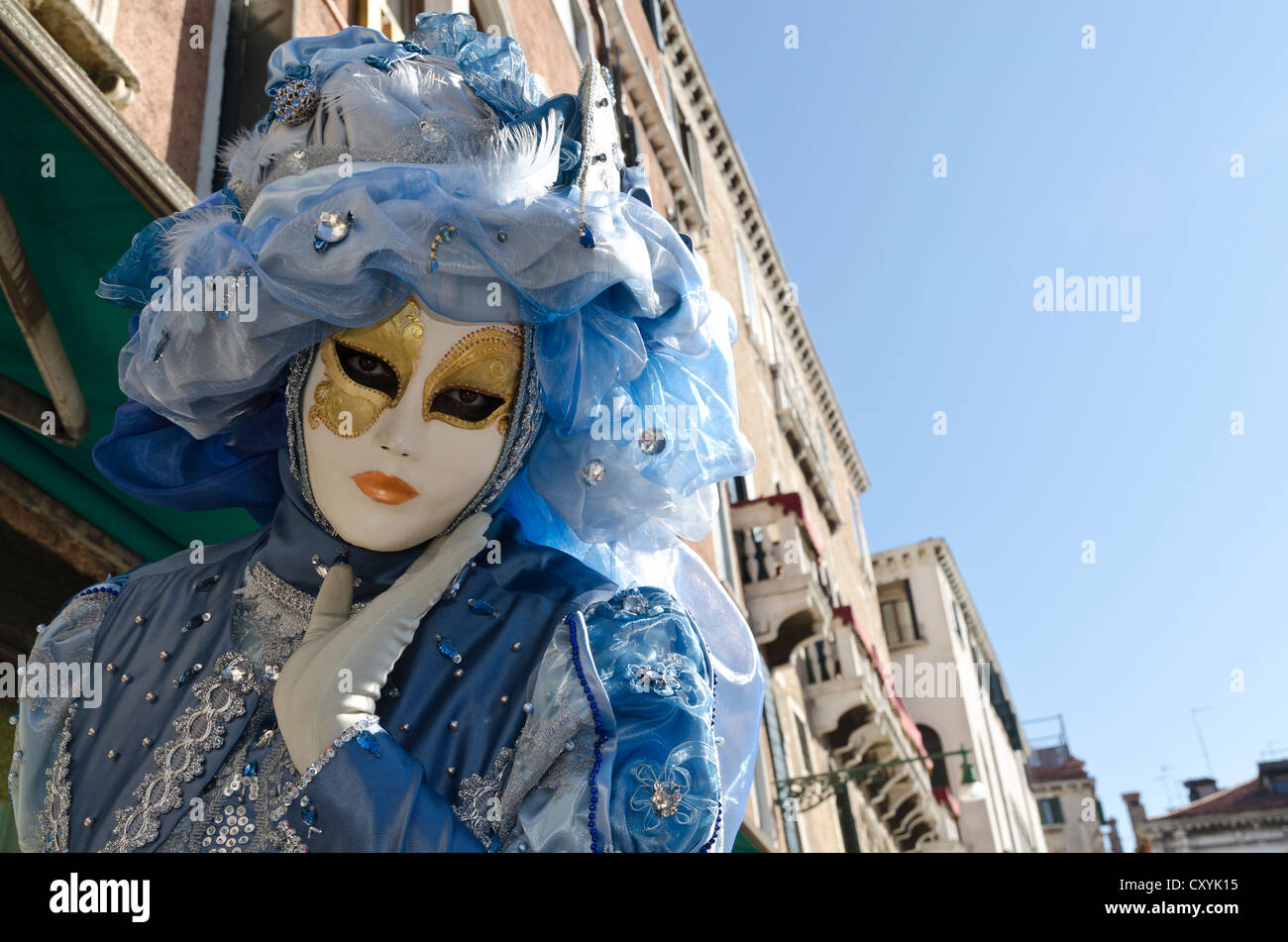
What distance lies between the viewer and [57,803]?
2.12 metres

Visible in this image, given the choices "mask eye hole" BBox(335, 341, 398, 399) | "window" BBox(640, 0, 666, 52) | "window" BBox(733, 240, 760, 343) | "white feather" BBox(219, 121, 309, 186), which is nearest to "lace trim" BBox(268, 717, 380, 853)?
"mask eye hole" BBox(335, 341, 398, 399)

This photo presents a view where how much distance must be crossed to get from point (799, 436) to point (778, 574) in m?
6.89

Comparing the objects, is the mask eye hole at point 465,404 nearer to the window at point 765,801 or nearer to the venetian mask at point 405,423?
the venetian mask at point 405,423

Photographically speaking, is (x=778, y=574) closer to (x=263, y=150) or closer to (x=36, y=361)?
(x=36, y=361)

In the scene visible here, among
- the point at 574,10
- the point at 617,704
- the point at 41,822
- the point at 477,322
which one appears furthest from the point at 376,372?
the point at 574,10

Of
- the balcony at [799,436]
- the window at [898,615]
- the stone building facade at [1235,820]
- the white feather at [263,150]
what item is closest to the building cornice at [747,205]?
the balcony at [799,436]

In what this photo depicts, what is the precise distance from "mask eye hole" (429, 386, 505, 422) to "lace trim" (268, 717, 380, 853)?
2.05 feet

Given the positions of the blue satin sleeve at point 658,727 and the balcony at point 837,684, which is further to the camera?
the balcony at point 837,684

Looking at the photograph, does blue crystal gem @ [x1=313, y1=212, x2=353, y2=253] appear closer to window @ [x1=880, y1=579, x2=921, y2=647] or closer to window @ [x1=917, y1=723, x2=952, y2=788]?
window @ [x1=917, y1=723, x2=952, y2=788]

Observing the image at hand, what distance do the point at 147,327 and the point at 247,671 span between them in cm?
71

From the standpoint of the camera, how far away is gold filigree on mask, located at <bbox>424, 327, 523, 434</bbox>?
2225 mm

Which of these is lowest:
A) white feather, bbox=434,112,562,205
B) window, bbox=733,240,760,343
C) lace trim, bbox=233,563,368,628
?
lace trim, bbox=233,563,368,628

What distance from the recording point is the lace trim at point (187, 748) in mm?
1995
